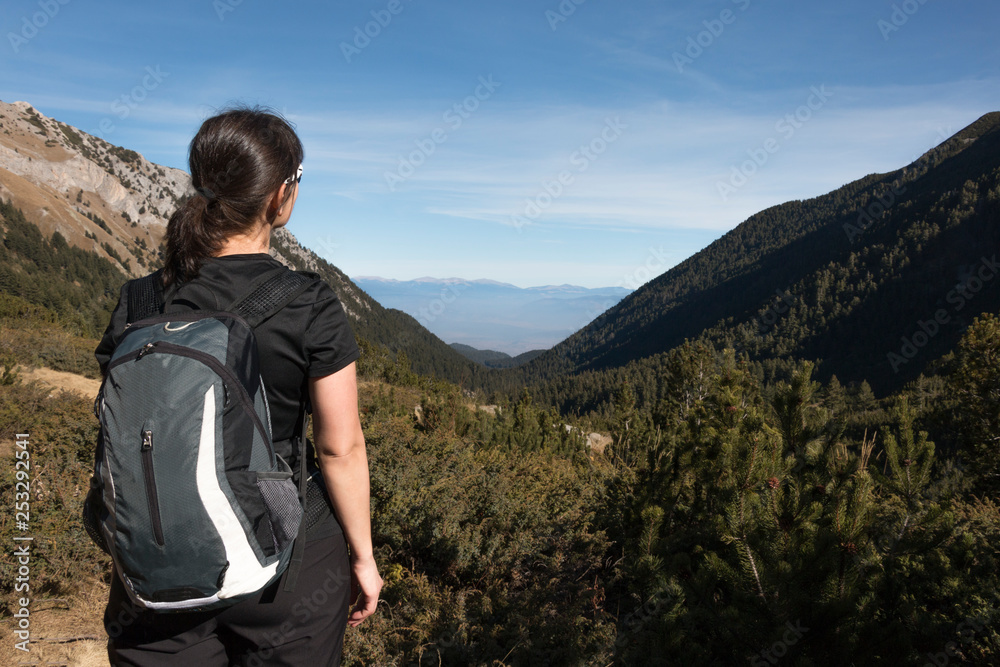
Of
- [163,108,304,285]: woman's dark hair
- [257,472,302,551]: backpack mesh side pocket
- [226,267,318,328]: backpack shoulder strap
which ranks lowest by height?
[257,472,302,551]: backpack mesh side pocket

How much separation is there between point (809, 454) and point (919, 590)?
103 centimetres

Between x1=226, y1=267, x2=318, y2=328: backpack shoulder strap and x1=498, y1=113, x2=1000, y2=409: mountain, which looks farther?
x1=498, y1=113, x2=1000, y2=409: mountain

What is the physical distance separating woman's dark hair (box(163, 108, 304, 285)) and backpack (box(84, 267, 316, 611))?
0.23m

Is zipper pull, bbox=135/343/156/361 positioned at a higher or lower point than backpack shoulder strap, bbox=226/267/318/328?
lower

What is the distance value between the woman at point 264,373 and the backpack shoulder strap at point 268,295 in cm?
2

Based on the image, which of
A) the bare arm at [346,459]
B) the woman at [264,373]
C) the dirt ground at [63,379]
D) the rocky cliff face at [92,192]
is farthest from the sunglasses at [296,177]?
the rocky cliff face at [92,192]

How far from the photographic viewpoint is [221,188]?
1.39 meters

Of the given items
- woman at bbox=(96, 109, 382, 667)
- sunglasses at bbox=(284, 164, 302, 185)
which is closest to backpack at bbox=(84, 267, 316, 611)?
woman at bbox=(96, 109, 382, 667)

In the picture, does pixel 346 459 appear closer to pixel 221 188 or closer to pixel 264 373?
pixel 264 373

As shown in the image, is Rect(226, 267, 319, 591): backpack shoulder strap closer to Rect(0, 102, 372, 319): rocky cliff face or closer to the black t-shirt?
the black t-shirt

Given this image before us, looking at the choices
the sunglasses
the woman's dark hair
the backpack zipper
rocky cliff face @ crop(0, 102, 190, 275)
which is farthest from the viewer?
rocky cliff face @ crop(0, 102, 190, 275)

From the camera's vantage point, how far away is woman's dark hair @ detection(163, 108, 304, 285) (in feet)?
4.50

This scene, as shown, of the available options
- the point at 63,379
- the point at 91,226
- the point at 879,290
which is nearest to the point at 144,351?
the point at 63,379

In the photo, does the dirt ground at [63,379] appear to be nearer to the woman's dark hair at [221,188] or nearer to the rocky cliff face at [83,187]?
the woman's dark hair at [221,188]
